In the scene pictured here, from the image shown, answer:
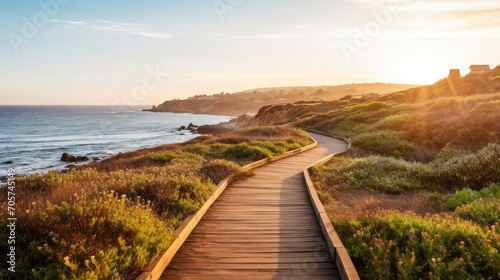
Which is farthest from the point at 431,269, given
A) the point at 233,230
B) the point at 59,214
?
the point at 59,214

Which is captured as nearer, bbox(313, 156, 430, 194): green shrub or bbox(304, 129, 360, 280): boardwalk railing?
bbox(304, 129, 360, 280): boardwalk railing

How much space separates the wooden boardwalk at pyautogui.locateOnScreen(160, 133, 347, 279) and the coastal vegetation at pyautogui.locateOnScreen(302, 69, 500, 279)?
2.29 ft

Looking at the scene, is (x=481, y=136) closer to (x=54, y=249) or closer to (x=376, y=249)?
(x=376, y=249)

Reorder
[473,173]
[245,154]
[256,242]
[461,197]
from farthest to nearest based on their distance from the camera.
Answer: [245,154], [473,173], [461,197], [256,242]

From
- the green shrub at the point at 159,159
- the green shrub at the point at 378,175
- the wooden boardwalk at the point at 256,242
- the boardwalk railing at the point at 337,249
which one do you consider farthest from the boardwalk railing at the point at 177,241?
the green shrub at the point at 159,159

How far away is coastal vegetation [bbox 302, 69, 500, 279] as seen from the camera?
17.4 feet

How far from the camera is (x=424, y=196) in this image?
35.5 ft

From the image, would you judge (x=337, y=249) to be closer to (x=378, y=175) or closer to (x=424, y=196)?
(x=424, y=196)

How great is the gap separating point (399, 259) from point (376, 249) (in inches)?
19.6

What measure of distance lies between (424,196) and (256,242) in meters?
6.86

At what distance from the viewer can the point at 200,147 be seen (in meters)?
22.1

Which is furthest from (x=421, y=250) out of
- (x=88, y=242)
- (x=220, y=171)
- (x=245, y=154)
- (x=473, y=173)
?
(x=245, y=154)

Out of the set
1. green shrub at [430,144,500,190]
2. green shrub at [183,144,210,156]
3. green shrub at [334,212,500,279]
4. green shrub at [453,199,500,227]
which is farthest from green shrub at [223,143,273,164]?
green shrub at [334,212,500,279]

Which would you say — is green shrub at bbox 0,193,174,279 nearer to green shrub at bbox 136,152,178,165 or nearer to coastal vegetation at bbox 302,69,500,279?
coastal vegetation at bbox 302,69,500,279
